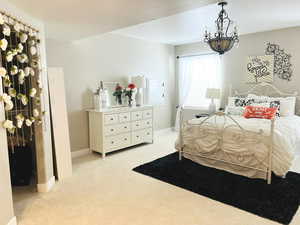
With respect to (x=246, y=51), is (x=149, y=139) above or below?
below

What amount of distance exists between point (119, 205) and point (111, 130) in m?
1.92

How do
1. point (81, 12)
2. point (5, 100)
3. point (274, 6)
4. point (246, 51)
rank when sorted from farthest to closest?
point (246, 51), point (274, 6), point (81, 12), point (5, 100)

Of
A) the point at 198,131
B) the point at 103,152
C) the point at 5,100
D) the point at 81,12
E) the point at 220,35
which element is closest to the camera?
the point at 5,100

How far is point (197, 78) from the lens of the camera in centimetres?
598

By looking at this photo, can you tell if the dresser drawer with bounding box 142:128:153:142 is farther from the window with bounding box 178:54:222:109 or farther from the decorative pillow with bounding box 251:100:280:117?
the decorative pillow with bounding box 251:100:280:117

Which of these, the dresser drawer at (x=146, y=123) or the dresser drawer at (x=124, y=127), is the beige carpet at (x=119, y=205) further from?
the dresser drawer at (x=146, y=123)

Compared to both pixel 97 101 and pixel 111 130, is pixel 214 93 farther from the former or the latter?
pixel 97 101

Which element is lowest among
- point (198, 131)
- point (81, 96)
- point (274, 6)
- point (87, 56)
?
point (198, 131)

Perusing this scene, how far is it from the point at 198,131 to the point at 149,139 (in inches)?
67.0

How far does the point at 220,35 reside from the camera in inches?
114

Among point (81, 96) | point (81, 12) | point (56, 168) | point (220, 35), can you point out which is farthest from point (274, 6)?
point (56, 168)

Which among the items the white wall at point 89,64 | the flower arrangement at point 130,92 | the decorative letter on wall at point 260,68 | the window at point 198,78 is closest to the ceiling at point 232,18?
the white wall at point 89,64

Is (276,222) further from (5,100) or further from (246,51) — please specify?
(246,51)

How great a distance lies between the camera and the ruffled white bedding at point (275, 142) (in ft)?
9.64
